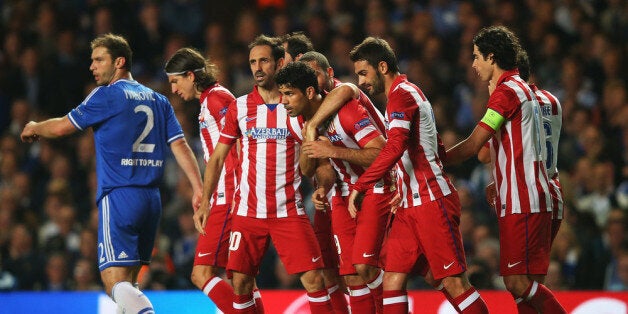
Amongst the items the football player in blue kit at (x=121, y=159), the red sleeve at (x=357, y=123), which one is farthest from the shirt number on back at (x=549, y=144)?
the football player in blue kit at (x=121, y=159)

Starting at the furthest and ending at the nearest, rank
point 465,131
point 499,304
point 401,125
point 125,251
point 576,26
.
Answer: point 576,26 < point 465,131 < point 499,304 < point 125,251 < point 401,125

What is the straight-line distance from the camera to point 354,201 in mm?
6414

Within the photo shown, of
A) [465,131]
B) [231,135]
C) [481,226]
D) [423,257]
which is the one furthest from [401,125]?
[465,131]

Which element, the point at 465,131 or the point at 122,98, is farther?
the point at 465,131

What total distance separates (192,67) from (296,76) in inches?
49.8

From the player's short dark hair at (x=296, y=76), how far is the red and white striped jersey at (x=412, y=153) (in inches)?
21.4

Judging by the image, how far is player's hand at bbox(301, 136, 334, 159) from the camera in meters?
6.44

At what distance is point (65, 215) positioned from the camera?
11438mm

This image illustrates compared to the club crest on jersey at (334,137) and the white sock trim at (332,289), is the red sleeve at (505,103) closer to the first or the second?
the club crest on jersey at (334,137)

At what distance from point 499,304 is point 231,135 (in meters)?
2.67

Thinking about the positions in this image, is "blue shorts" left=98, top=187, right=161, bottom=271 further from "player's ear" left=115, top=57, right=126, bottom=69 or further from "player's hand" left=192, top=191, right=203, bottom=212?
"player's ear" left=115, top=57, right=126, bottom=69

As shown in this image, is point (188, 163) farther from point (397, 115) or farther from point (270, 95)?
point (397, 115)

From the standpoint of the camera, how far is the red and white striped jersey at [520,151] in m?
6.33

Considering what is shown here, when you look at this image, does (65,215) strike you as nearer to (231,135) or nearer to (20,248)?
(20,248)
